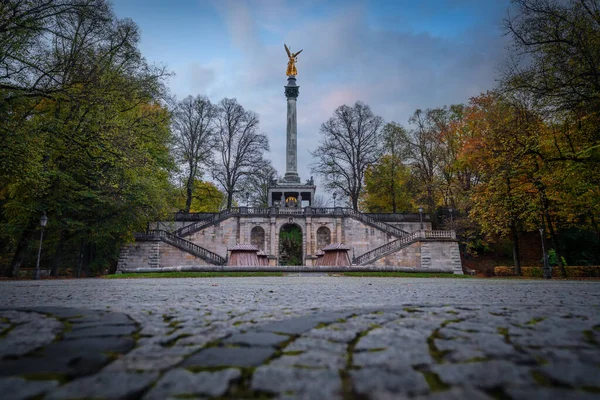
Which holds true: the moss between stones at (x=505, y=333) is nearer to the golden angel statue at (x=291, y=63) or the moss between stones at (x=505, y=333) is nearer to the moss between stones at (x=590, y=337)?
the moss between stones at (x=590, y=337)

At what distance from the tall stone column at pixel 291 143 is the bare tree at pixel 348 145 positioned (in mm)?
2261

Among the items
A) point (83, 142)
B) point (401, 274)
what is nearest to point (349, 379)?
point (83, 142)

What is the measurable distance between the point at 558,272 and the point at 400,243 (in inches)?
388

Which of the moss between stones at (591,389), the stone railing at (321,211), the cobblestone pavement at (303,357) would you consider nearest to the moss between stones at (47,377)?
the cobblestone pavement at (303,357)

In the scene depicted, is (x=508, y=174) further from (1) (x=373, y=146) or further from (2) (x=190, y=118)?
(2) (x=190, y=118)

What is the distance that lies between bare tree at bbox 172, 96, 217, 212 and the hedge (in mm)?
28231

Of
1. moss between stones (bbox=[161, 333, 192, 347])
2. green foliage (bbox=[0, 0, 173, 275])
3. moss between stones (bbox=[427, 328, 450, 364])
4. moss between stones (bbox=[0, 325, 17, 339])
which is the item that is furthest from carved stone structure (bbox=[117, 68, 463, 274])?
moss between stones (bbox=[427, 328, 450, 364])

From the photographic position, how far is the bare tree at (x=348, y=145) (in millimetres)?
40812

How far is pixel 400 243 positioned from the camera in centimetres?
2733

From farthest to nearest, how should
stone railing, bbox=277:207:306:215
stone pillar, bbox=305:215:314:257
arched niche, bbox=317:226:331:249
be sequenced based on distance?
arched niche, bbox=317:226:331:249 → stone railing, bbox=277:207:306:215 → stone pillar, bbox=305:215:314:257

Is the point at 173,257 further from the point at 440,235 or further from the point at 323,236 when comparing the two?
the point at 440,235

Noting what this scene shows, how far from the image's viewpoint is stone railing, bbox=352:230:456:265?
2683cm

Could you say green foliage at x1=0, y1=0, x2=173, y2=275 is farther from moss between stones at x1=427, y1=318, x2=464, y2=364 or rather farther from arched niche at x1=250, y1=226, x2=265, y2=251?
moss between stones at x1=427, y1=318, x2=464, y2=364

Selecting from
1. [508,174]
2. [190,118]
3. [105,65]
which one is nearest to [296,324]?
[105,65]
